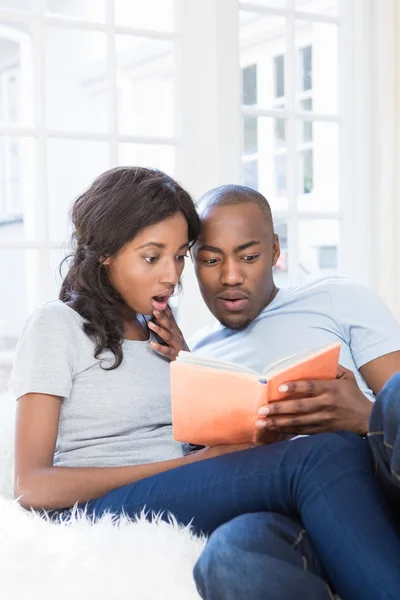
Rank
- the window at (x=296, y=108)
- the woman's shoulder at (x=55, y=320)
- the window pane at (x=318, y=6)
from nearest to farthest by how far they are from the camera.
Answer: the woman's shoulder at (x=55, y=320)
the window at (x=296, y=108)
the window pane at (x=318, y=6)

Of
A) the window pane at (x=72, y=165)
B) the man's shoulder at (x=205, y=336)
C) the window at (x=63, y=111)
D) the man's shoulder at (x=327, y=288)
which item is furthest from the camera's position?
the window pane at (x=72, y=165)

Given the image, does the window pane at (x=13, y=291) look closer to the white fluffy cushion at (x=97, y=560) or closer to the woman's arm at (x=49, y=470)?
the woman's arm at (x=49, y=470)

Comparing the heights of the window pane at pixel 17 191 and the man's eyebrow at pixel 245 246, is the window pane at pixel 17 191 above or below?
above

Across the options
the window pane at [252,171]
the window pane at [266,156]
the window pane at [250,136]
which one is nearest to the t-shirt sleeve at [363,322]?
the window pane at [266,156]

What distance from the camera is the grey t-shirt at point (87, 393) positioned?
1.56 meters

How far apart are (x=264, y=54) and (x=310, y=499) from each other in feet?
7.08

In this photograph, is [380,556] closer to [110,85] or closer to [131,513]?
[131,513]

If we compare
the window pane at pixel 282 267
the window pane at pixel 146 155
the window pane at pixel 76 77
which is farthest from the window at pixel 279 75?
the window pane at pixel 76 77

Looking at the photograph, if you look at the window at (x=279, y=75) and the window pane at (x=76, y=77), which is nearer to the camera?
the window at (x=279, y=75)

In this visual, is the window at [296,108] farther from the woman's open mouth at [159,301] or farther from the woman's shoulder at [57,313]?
the woman's shoulder at [57,313]

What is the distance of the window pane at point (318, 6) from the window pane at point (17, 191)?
1.17 m

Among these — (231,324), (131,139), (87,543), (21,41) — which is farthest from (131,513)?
(21,41)

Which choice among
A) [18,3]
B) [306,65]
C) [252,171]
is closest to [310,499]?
[252,171]

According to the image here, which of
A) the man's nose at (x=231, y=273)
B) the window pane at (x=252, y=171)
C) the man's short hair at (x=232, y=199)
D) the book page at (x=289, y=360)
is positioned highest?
the window pane at (x=252, y=171)
